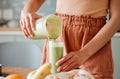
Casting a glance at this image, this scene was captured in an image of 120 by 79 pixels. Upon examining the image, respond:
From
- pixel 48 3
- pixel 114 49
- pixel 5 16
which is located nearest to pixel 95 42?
pixel 114 49

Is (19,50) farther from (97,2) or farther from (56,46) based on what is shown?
(56,46)

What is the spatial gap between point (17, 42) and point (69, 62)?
932 millimetres

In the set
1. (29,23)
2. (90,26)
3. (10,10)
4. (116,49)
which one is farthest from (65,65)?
(10,10)

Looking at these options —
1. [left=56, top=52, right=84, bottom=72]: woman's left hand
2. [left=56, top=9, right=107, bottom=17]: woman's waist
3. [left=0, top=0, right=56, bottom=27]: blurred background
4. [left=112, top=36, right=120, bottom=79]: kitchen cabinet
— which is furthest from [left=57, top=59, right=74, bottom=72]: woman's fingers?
[left=0, top=0, right=56, bottom=27]: blurred background

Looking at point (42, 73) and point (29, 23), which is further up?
point (29, 23)

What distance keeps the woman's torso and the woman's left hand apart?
25cm

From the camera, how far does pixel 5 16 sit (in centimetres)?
250

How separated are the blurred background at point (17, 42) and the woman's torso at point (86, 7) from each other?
0.58 metres

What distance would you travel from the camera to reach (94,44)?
35.1 inches

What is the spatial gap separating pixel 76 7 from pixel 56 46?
1.06 ft

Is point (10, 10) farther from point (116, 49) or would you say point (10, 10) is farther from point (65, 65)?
point (65, 65)

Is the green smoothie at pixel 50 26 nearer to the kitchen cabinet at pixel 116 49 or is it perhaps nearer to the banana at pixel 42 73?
the banana at pixel 42 73

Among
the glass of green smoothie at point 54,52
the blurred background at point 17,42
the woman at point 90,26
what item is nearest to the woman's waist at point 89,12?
the woman at point 90,26

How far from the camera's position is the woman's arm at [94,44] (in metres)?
0.75
